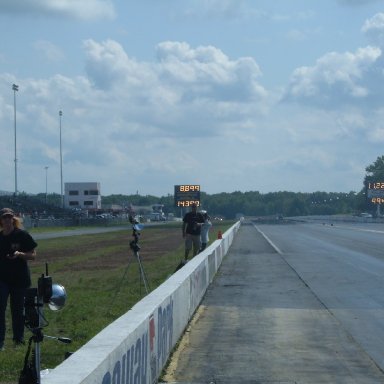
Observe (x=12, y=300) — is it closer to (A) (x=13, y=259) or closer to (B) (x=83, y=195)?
(A) (x=13, y=259)

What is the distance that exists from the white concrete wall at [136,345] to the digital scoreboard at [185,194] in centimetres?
4638

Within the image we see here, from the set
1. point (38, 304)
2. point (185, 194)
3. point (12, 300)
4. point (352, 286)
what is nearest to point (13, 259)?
point (12, 300)

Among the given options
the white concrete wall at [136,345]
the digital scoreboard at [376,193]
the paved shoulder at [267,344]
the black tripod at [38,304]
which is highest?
the digital scoreboard at [376,193]

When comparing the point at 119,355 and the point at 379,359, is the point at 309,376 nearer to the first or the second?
the point at 379,359

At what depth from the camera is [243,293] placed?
19.8 metres

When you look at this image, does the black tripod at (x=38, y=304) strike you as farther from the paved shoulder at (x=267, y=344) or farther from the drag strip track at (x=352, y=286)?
the drag strip track at (x=352, y=286)

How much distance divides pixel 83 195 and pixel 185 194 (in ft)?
320

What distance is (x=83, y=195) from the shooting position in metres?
157

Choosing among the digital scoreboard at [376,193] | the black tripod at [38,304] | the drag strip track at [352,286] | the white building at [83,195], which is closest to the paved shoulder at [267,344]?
the drag strip track at [352,286]

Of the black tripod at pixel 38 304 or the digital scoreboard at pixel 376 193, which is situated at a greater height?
the digital scoreboard at pixel 376 193

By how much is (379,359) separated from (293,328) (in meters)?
2.80

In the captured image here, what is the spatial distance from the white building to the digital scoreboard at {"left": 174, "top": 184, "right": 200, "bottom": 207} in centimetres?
9404

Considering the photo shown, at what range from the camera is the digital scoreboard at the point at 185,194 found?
60.8 metres

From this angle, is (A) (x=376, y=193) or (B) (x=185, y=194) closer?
(B) (x=185, y=194)
